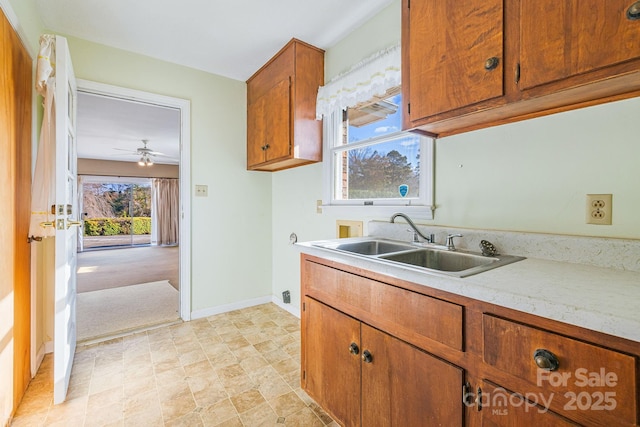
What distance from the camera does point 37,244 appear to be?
6.56ft

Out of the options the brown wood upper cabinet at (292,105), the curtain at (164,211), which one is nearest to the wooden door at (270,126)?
the brown wood upper cabinet at (292,105)

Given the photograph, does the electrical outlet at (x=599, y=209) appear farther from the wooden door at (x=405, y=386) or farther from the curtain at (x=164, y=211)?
the curtain at (x=164, y=211)

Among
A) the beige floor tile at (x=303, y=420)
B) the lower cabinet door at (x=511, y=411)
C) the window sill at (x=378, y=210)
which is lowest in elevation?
the beige floor tile at (x=303, y=420)

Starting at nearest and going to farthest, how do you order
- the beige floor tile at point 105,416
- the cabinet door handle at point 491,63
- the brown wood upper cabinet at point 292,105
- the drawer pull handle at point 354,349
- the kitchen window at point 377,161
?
the cabinet door handle at point 491,63 → the drawer pull handle at point 354,349 → the beige floor tile at point 105,416 → the kitchen window at point 377,161 → the brown wood upper cabinet at point 292,105

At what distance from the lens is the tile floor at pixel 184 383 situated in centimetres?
152

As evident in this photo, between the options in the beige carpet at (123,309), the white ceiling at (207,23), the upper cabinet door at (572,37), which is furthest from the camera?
the beige carpet at (123,309)

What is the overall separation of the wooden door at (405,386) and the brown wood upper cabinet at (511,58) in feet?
3.21

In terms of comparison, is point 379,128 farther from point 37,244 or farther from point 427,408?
point 37,244

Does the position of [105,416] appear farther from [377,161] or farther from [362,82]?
[362,82]

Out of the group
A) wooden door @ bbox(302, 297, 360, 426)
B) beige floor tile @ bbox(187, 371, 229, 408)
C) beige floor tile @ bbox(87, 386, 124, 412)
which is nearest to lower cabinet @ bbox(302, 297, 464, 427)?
wooden door @ bbox(302, 297, 360, 426)

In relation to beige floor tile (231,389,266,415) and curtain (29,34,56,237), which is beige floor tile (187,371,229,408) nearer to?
beige floor tile (231,389,266,415)

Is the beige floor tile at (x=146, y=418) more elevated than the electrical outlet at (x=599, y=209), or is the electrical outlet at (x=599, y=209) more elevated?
the electrical outlet at (x=599, y=209)

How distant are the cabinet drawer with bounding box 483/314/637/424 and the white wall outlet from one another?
8.68 ft

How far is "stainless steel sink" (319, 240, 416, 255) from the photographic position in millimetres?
1644
